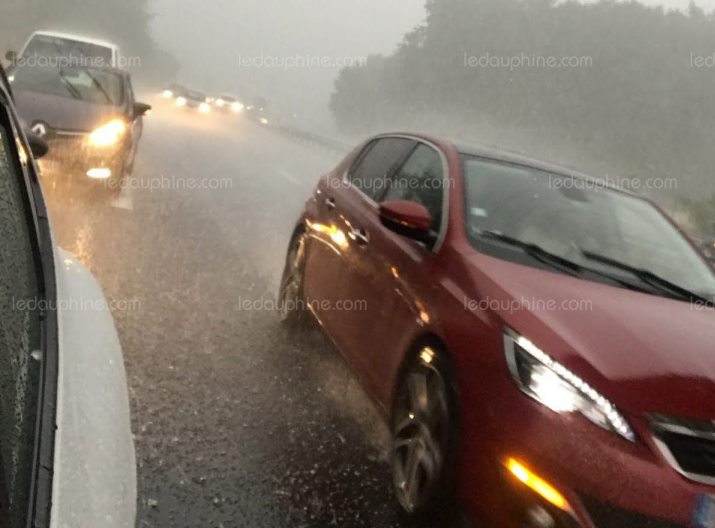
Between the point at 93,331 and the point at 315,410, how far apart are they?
2.44 metres

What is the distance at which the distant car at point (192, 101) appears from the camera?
45.6m

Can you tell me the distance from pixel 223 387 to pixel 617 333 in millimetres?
2551

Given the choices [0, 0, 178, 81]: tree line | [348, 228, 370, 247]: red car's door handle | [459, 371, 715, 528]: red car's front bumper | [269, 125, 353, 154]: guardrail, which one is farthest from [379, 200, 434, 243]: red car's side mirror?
[0, 0, 178, 81]: tree line

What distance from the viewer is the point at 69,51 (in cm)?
1298

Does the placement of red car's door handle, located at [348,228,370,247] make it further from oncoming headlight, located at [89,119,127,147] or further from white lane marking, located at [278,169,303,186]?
white lane marking, located at [278,169,303,186]

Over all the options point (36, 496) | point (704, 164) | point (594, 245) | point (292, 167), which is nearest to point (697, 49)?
point (704, 164)

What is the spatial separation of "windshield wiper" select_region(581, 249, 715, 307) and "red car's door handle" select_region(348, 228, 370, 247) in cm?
119

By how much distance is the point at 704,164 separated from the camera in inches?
1732

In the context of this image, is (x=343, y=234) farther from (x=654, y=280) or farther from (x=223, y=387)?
(x=654, y=280)

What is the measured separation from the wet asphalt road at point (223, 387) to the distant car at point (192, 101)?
3624 cm

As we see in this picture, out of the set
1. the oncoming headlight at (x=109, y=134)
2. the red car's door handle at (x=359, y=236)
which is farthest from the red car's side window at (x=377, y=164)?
the oncoming headlight at (x=109, y=134)

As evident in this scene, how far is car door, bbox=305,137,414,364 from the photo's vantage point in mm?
4668

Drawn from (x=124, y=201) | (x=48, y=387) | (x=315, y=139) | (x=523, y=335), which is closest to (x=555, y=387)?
(x=523, y=335)

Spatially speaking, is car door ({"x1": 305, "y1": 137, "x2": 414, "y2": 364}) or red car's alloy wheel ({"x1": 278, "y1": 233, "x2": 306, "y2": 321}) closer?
car door ({"x1": 305, "y1": 137, "x2": 414, "y2": 364})
